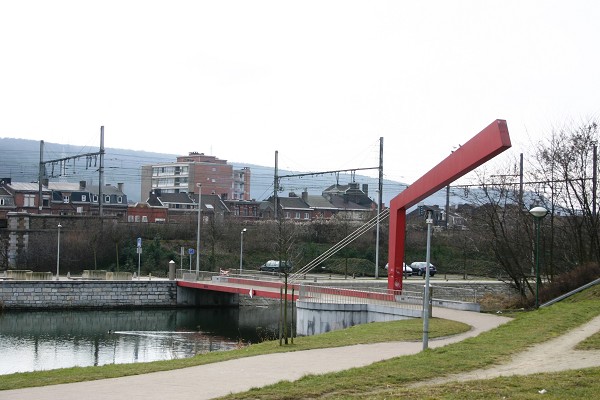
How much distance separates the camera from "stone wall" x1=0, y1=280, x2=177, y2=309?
50375mm

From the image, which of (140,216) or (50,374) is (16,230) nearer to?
(140,216)

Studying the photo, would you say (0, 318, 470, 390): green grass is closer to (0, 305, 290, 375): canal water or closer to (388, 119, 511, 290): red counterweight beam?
(388, 119, 511, 290): red counterweight beam

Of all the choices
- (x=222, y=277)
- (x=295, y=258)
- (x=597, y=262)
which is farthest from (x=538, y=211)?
(x=295, y=258)

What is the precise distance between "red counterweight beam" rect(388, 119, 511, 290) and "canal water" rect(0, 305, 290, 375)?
274 inches

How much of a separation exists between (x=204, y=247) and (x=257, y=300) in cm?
1540

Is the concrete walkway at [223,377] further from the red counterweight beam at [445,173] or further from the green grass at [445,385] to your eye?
the red counterweight beam at [445,173]

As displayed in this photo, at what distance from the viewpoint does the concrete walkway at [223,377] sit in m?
15.2

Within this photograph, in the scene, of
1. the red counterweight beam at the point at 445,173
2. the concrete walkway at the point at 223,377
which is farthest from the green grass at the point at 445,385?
the red counterweight beam at the point at 445,173

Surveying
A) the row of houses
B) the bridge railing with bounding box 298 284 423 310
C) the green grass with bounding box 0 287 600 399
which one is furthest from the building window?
the green grass with bounding box 0 287 600 399

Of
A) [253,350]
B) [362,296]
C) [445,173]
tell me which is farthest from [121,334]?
[253,350]

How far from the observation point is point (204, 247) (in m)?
72.4

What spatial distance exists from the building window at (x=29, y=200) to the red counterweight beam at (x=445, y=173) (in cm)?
5952

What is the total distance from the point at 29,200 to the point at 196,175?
45.1m

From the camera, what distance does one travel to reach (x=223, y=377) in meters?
17.1
